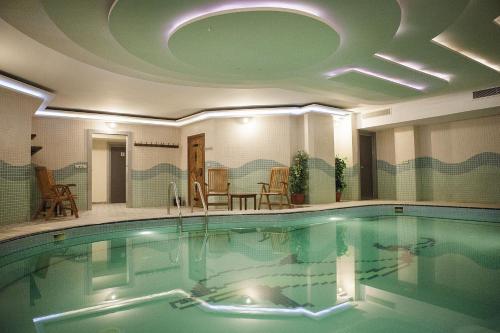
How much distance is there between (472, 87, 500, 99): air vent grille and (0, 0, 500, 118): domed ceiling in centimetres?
44

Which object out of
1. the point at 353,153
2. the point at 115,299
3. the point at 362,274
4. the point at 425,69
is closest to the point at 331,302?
the point at 362,274

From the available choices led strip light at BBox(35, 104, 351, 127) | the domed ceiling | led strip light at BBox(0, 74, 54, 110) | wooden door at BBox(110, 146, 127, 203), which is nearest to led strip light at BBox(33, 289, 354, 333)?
the domed ceiling

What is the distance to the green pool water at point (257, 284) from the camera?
198cm

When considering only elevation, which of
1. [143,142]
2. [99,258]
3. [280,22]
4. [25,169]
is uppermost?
[280,22]

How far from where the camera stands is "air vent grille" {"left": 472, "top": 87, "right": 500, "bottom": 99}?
659cm

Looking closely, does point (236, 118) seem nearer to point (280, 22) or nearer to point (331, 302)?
point (280, 22)

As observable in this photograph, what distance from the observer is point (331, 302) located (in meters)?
2.28

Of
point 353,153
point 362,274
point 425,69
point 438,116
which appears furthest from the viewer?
point 353,153

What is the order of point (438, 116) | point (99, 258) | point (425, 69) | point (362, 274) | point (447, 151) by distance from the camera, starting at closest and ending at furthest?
point (362, 274) → point (99, 258) → point (425, 69) → point (438, 116) → point (447, 151)

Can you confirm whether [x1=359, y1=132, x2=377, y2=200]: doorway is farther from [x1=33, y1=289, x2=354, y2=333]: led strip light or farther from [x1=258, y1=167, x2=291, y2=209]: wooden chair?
[x1=33, y1=289, x2=354, y2=333]: led strip light

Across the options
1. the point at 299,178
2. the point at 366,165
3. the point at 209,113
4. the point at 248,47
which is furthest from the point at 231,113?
the point at 366,165

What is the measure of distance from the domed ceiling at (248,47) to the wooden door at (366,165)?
2.92m

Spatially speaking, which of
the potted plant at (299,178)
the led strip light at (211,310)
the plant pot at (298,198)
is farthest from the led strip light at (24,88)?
the plant pot at (298,198)

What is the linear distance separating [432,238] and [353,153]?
478cm
